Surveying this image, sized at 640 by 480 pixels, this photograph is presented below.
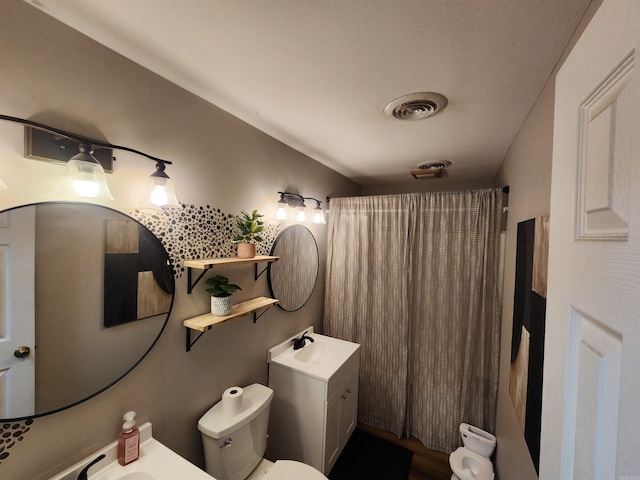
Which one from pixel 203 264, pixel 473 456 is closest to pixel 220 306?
pixel 203 264

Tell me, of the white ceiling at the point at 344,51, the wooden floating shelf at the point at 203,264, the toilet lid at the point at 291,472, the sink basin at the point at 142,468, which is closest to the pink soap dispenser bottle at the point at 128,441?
the sink basin at the point at 142,468

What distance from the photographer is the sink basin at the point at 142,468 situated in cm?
95

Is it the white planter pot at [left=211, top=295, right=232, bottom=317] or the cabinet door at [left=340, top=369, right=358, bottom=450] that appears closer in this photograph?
the white planter pot at [left=211, top=295, right=232, bottom=317]

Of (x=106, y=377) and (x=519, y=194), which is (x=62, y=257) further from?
(x=519, y=194)

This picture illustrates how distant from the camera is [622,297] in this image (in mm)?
357

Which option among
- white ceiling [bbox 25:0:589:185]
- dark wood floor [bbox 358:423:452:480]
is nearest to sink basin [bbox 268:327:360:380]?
dark wood floor [bbox 358:423:452:480]

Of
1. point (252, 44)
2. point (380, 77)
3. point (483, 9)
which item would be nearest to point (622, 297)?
point (483, 9)

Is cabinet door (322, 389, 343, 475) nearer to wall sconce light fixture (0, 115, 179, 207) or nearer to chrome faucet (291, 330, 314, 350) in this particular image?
chrome faucet (291, 330, 314, 350)

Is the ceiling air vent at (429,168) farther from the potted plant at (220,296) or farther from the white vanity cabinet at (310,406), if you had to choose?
the potted plant at (220,296)

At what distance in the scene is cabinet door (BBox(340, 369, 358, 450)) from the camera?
1.89m

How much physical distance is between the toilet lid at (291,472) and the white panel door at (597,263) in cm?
122

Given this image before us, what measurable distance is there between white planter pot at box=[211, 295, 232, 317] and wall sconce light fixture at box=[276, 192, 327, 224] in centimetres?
71

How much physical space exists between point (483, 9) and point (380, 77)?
0.41m

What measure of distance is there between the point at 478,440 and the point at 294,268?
72.6 inches
